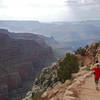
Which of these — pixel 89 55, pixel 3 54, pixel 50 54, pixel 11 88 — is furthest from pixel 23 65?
pixel 89 55

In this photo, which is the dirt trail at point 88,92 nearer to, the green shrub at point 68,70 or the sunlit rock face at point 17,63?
the green shrub at point 68,70

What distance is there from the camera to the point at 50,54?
4528 inches

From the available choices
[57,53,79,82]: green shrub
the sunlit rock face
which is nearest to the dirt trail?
[57,53,79,82]: green shrub

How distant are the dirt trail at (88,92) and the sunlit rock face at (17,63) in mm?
52777

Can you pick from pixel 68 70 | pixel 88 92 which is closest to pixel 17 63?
pixel 68 70

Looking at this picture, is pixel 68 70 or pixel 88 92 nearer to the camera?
pixel 88 92

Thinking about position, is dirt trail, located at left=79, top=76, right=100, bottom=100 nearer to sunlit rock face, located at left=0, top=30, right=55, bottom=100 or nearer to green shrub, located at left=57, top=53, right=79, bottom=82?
green shrub, located at left=57, top=53, right=79, bottom=82

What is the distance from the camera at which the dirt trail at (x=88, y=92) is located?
10.9 metres

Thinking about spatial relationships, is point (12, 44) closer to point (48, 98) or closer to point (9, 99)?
point (9, 99)

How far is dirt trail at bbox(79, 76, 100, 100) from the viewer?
1088 cm

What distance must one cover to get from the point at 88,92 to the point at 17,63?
245 feet

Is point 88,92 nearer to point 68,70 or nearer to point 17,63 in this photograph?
point 68,70

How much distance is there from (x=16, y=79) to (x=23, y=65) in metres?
11.8

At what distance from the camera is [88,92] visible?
11.8 metres
